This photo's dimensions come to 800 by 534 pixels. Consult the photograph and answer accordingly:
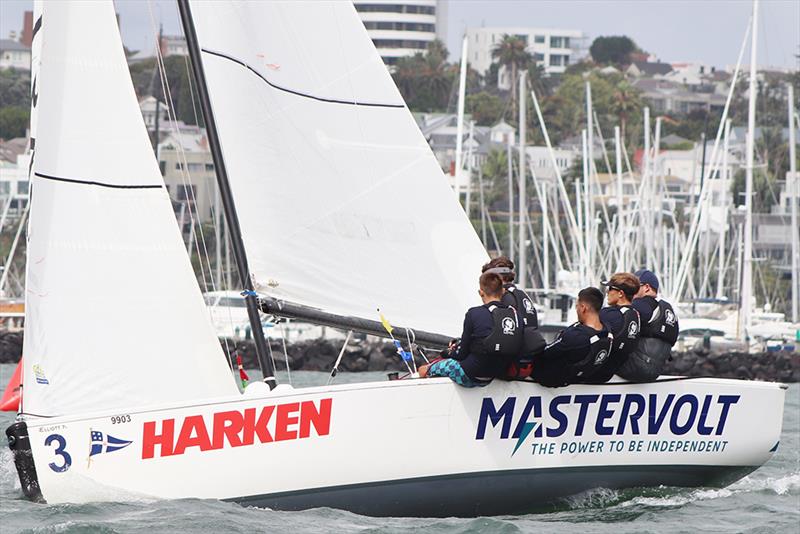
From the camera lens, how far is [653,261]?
135 feet

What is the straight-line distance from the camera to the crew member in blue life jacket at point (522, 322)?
8.87 metres

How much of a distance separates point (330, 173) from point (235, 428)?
6.55 ft

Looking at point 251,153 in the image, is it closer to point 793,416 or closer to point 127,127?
point 127,127

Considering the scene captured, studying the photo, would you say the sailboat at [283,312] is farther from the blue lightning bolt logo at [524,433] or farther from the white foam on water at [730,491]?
the white foam on water at [730,491]

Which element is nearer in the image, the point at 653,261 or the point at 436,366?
the point at 436,366

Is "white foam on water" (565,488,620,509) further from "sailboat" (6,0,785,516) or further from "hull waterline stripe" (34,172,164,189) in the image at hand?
"hull waterline stripe" (34,172,164,189)

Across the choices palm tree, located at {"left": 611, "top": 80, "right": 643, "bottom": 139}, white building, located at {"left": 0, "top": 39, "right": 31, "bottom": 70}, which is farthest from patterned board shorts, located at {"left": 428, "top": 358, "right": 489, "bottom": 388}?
white building, located at {"left": 0, "top": 39, "right": 31, "bottom": 70}

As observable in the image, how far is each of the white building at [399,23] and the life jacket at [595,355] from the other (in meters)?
140

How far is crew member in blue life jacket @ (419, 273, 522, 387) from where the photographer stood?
342 inches

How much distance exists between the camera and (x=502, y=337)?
870cm

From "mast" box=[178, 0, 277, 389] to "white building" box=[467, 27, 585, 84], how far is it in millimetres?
151103

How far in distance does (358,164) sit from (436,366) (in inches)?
62.5

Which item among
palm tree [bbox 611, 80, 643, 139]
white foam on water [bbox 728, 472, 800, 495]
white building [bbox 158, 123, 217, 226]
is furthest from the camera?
palm tree [bbox 611, 80, 643, 139]

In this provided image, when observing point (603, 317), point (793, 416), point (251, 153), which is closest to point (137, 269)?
point (251, 153)
